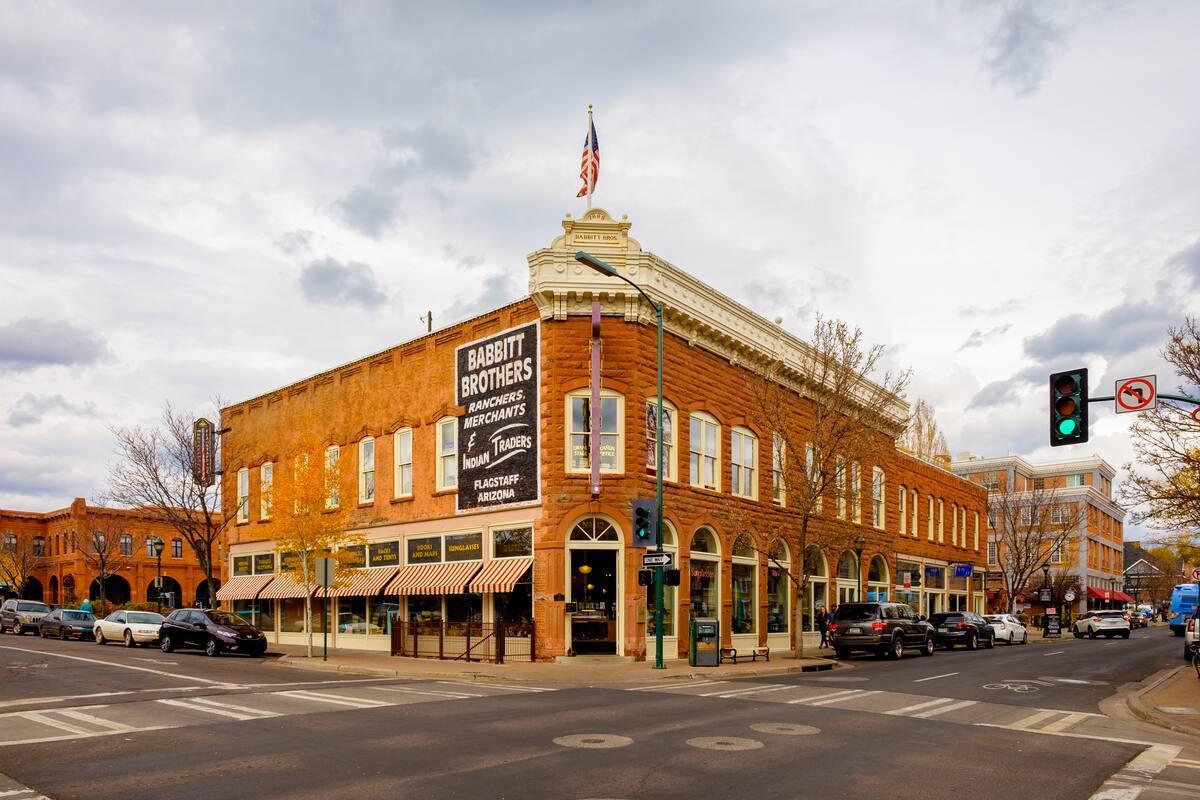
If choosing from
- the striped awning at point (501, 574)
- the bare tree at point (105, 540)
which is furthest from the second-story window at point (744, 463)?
the bare tree at point (105, 540)

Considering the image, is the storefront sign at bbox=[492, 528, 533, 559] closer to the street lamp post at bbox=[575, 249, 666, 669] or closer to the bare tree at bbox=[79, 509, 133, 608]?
the street lamp post at bbox=[575, 249, 666, 669]

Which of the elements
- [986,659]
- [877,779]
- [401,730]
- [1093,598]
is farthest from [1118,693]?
[1093,598]

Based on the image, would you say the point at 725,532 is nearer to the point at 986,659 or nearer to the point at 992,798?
the point at 986,659

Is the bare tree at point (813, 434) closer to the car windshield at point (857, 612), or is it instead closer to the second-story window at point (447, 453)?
the car windshield at point (857, 612)

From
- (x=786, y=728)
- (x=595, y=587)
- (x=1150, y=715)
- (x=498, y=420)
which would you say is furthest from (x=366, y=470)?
(x=1150, y=715)

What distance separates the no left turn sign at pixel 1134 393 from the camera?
52.3 ft

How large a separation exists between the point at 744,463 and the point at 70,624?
98.5 feet

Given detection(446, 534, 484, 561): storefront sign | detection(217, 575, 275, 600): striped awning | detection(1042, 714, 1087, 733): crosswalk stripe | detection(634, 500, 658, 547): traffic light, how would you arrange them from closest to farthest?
detection(1042, 714, 1087, 733): crosswalk stripe < detection(634, 500, 658, 547): traffic light < detection(446, 534, 484, 561): storefront sign < detection(217, 575, 275, 600): striped awning

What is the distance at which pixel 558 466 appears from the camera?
28.0 metres

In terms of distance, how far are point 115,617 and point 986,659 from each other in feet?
104

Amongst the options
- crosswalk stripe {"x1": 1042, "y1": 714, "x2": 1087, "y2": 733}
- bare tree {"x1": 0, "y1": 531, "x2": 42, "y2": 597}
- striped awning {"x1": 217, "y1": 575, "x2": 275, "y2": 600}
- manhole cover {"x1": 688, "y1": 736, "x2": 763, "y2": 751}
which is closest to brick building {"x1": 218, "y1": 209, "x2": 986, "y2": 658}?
striped awning {"x1": 217, "y1": 575, "x2": 275, "y2": 600}

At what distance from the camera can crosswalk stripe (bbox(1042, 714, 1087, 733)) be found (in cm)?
1459

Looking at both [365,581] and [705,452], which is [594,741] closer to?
[705,452]

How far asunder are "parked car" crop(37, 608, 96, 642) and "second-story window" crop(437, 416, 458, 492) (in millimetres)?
19996
